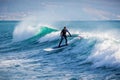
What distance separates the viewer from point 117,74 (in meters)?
12.3

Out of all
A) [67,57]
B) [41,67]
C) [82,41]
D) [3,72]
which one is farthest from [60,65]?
[82,41]

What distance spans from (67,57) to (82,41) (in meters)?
4.36

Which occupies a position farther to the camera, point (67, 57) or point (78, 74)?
point (67, 57)

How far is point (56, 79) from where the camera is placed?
40.4 feet

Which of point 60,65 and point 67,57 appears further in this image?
point 67,57

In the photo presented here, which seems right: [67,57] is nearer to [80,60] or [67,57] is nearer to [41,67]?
[80,60]

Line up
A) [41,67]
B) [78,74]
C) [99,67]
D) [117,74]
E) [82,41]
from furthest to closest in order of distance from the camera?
[82,41], [41,67], [99,67], [78,74], [117,74]

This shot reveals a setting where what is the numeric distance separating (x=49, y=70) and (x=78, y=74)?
1.99 metres

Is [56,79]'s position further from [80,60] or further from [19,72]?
[80,60]

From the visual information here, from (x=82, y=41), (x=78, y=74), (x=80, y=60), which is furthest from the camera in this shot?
(x=82, y=41)

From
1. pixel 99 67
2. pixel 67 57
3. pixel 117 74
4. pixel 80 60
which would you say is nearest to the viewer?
pixel 117 74

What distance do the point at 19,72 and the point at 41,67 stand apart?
5.71ft

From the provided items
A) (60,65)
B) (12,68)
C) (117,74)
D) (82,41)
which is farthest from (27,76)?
(82,41)

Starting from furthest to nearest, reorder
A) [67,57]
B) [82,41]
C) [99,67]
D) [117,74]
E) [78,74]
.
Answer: [82,41], [67,57], [99,67], [78,74], [117,74]
